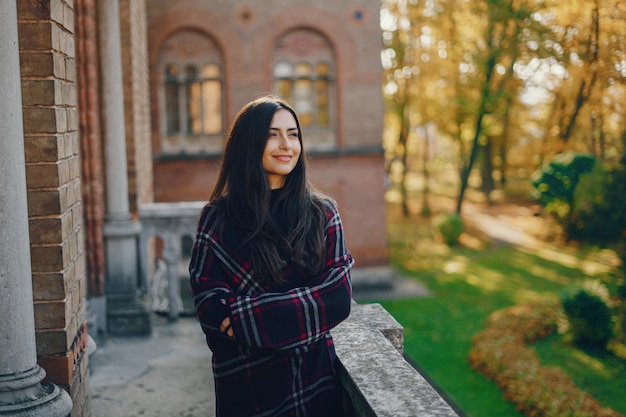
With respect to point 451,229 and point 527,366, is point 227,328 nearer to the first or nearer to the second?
point 527,366

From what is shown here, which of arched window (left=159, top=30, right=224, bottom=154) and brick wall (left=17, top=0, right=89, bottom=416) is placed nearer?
brick wall (left=17, top=0, right=89, bottom=416)

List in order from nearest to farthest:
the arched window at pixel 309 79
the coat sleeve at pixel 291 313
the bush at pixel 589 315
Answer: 1. the coat sleeve at pixel 291 313
2. the bush at pixel 589 315
3. the arched window at pixel 309 79

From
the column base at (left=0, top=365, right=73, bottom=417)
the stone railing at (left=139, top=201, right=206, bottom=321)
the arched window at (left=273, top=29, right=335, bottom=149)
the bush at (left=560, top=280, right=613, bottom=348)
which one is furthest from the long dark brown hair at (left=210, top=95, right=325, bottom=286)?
the arched window at (left=273, top=29, right=335, bottom=149)

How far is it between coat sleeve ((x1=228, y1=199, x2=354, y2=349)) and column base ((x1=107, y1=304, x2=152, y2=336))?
4.92 m

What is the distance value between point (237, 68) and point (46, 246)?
1660cm

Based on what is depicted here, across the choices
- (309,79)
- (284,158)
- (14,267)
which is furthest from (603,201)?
(14,267)

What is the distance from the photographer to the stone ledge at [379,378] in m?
2.76

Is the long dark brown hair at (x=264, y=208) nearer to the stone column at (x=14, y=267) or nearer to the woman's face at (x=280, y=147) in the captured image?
the woman's face at (x=280, y=147)

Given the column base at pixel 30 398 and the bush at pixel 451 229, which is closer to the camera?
the column base at pixel 30 398

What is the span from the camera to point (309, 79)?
65.7ft

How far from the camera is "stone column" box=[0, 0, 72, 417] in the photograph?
3.02 meters

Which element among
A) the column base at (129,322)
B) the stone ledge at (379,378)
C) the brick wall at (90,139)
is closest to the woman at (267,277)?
the stone ledge at (379,378)

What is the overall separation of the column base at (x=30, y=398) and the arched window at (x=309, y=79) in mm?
16718

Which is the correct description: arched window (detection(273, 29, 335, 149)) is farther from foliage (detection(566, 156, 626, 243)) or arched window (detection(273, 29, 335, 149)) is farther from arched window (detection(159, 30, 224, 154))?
foliage (detection(566, 156, 626, 243))
